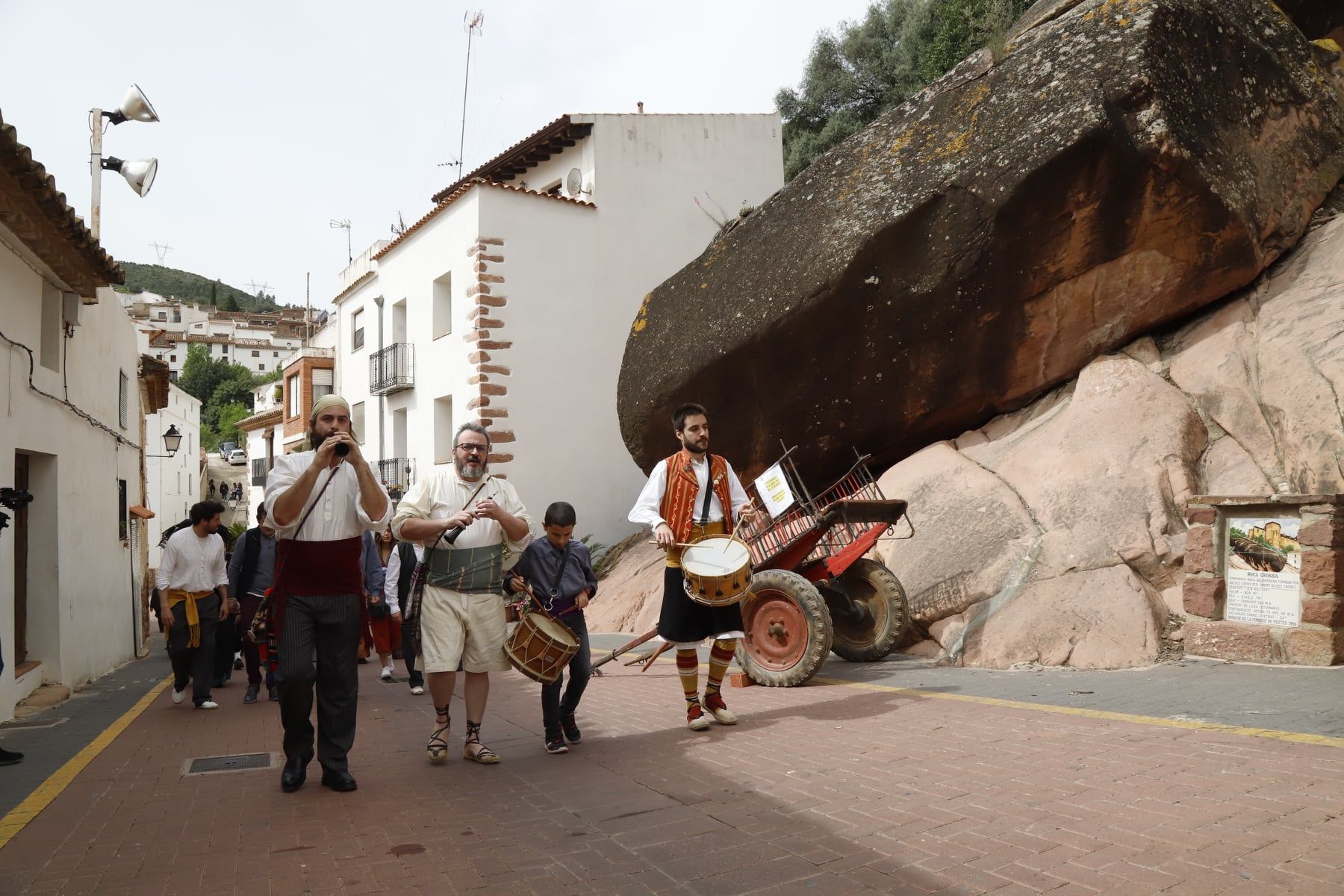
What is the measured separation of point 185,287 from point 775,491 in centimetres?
13689

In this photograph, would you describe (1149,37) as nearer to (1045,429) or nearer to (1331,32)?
(1045,429)

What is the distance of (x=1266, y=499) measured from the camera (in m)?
7.31

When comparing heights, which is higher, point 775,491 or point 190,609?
point 775,491

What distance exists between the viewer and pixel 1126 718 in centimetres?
582

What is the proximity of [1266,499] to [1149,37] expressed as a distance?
13.7ft

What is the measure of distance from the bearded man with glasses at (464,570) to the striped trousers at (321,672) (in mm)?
448

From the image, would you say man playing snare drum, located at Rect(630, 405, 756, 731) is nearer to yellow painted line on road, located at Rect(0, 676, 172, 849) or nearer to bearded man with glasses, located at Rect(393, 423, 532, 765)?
bearded man with glasses, located at Rect(393, 423, 532, 765)

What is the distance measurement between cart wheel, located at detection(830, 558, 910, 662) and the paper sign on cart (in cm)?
89

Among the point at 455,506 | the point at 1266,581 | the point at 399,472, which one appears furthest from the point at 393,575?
the point at 399,472

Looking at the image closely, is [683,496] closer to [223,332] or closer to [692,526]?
[692,526]

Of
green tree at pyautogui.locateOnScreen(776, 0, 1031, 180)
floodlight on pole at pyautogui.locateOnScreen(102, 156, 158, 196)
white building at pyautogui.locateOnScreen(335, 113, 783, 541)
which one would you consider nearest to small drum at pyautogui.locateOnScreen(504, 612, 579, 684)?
floodlight on pole at pyautogui.locateOnScreen(102, 156, 158, 196)

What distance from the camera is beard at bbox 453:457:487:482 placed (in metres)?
5.73

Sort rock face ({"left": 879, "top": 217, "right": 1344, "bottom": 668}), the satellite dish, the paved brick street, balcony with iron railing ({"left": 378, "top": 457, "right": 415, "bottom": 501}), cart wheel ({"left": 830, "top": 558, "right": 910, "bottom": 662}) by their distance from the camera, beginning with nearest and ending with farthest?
the paved brick street, rock face ({"left": 879, "top": 217, "right": 1344, "bottom": 668}), cart wheel ({"left": 830, "top": 558, "right": 910, "bottom": 662}), the satellite dish, balcony with iron railing ({"left": 378, "top": 457, "right": 415, "bottom": 501})

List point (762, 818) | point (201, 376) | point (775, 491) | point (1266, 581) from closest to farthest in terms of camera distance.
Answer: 1. point (762, 818)
2. point (1266, 581)
3. point (775, 491)
4. point (201, 376)
